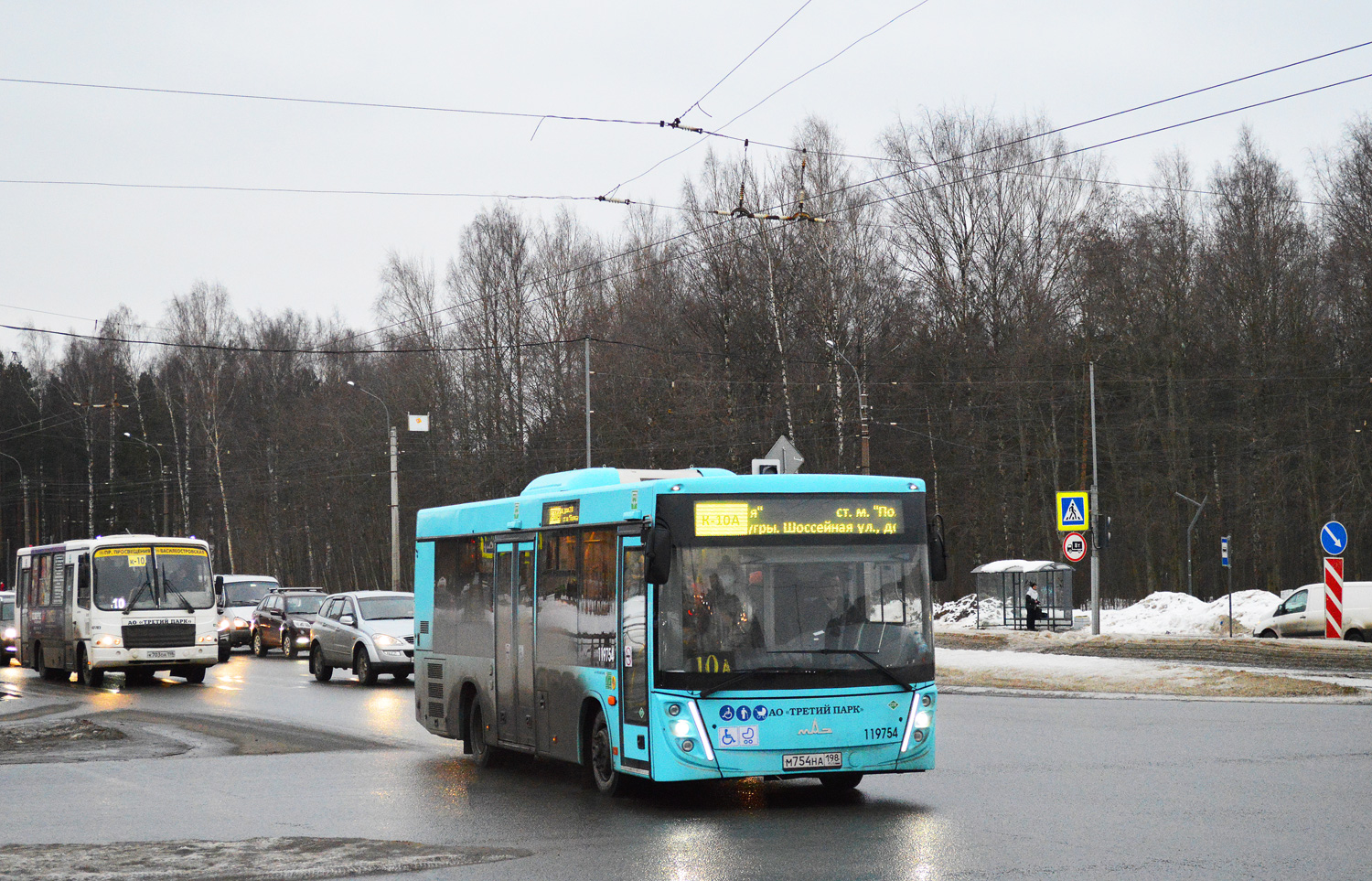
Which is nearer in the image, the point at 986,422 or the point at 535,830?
the point at 535,830

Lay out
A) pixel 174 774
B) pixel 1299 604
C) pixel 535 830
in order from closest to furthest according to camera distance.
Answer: pixel 535 830 < pixel 174 774 < pixel 1299 604

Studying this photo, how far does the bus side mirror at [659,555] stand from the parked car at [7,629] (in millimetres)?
30515

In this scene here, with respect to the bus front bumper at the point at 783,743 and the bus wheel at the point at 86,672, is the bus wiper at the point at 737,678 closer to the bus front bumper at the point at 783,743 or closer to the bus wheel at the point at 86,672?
the bus front bumper at the point at 783,743

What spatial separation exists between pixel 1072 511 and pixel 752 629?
930 inches

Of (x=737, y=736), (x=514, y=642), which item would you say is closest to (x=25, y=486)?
(x=514, y=642)

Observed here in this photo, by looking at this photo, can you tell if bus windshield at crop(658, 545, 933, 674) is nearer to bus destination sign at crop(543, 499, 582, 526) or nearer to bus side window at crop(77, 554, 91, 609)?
bus destination sign at crop(543, 499, 582, 526)

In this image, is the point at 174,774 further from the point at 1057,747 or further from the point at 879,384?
the point at 879,384

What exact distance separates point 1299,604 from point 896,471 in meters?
22.9

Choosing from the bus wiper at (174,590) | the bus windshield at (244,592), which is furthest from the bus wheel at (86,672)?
the bus windshield at (244,592)

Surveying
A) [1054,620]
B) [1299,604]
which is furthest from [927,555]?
[1054,620]

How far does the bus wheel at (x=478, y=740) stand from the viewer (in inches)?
563

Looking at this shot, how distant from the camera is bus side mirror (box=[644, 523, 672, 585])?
1091cm

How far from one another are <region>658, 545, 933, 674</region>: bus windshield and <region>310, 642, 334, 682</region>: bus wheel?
1820cm

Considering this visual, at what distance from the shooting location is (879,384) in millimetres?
53594
